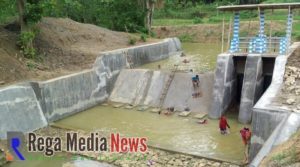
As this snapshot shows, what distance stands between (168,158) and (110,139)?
106 inches

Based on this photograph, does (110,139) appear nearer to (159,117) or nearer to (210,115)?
(159,117)

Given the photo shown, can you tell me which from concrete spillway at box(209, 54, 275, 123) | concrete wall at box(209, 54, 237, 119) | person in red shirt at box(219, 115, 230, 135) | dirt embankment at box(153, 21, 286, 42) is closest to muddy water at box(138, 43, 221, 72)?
dirt embankment at box(153, 21, 286, 42)

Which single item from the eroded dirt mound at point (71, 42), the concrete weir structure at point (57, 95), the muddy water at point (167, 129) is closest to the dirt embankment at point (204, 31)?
the eroded dirt mound at point (71, 42)

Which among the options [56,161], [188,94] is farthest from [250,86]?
[56,161]

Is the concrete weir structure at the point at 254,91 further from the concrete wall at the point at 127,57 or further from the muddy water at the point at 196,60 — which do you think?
the concrete wall at the point at 127,57

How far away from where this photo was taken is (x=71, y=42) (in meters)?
21.5

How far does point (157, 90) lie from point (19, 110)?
7.07 metres

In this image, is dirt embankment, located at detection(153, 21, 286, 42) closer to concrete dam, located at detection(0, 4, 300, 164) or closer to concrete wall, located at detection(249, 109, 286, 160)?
concrete dam, located at detection(0, 4, 300, 164)

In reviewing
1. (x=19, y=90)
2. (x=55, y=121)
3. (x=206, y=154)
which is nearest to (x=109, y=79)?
(x=55, y=121)

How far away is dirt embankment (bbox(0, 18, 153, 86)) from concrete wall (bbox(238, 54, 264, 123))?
8.33 meters

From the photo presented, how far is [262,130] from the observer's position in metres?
10.4

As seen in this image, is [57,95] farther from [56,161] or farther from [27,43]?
[56,161]

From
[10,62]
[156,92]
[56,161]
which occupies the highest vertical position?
[10,62]

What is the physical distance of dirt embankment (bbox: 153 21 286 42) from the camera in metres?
35.0
